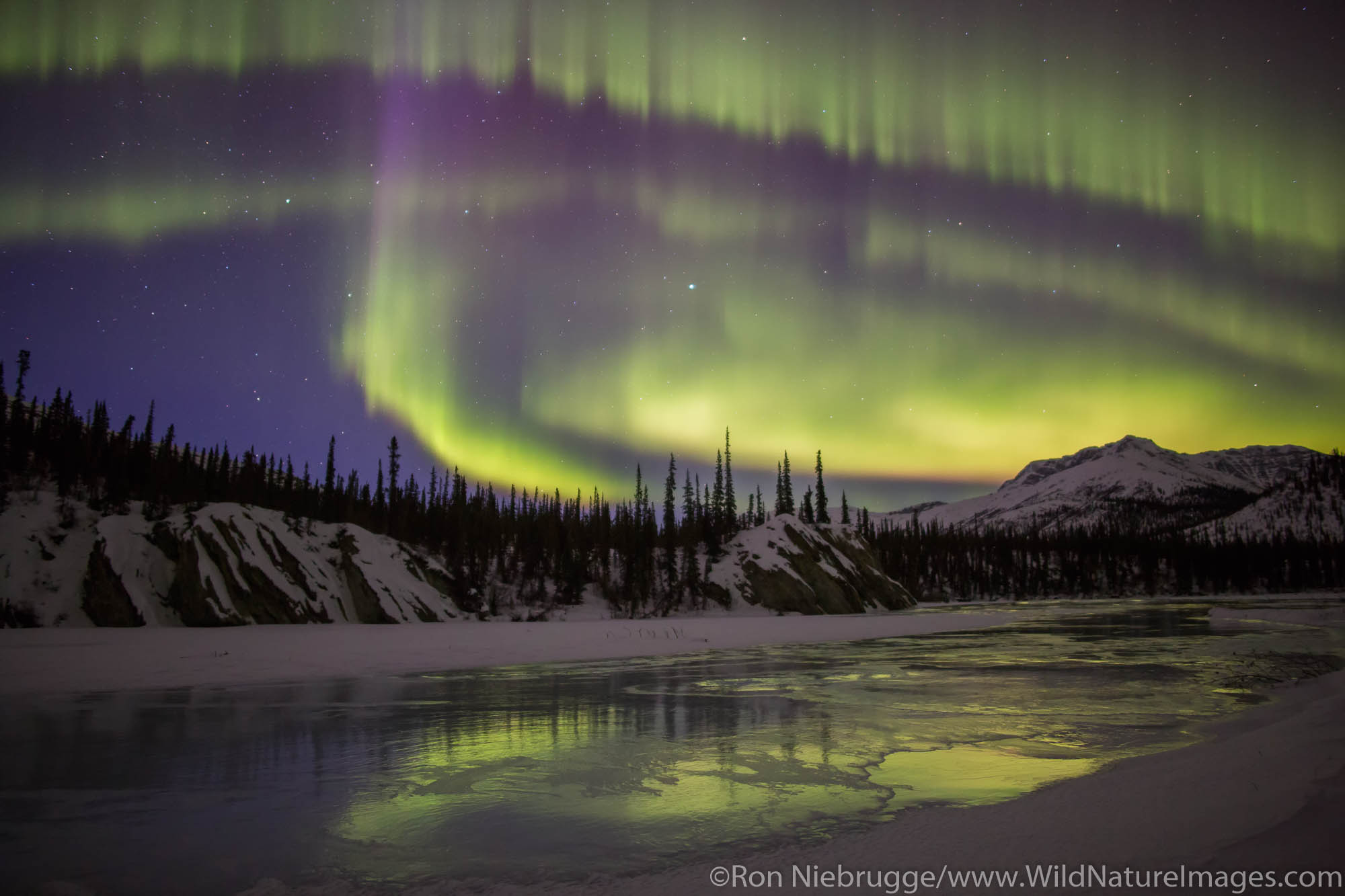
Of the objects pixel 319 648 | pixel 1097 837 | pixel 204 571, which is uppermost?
pixel 1097 837

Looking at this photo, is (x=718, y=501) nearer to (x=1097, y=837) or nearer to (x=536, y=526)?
(x=536, y=526)

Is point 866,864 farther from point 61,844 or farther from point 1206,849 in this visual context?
point 61,844

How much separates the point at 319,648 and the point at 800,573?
67.5 meters

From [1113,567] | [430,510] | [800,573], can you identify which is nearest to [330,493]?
[430,510]

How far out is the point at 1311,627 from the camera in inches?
1678

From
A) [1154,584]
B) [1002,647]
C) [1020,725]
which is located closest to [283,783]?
[1020,725]

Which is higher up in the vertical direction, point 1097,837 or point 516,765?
point 1097,837

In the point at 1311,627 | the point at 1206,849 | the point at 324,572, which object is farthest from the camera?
the point at 324,572

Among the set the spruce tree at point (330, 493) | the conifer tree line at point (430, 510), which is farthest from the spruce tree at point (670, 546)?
the spruce tree at point (330, 493)

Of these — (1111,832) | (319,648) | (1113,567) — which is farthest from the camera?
(1113,567)

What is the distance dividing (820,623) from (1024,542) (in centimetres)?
16244

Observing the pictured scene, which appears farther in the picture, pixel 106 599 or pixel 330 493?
pixel 330 493

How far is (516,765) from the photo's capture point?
36.0 ft

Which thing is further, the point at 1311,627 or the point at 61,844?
the point at 1311,627
